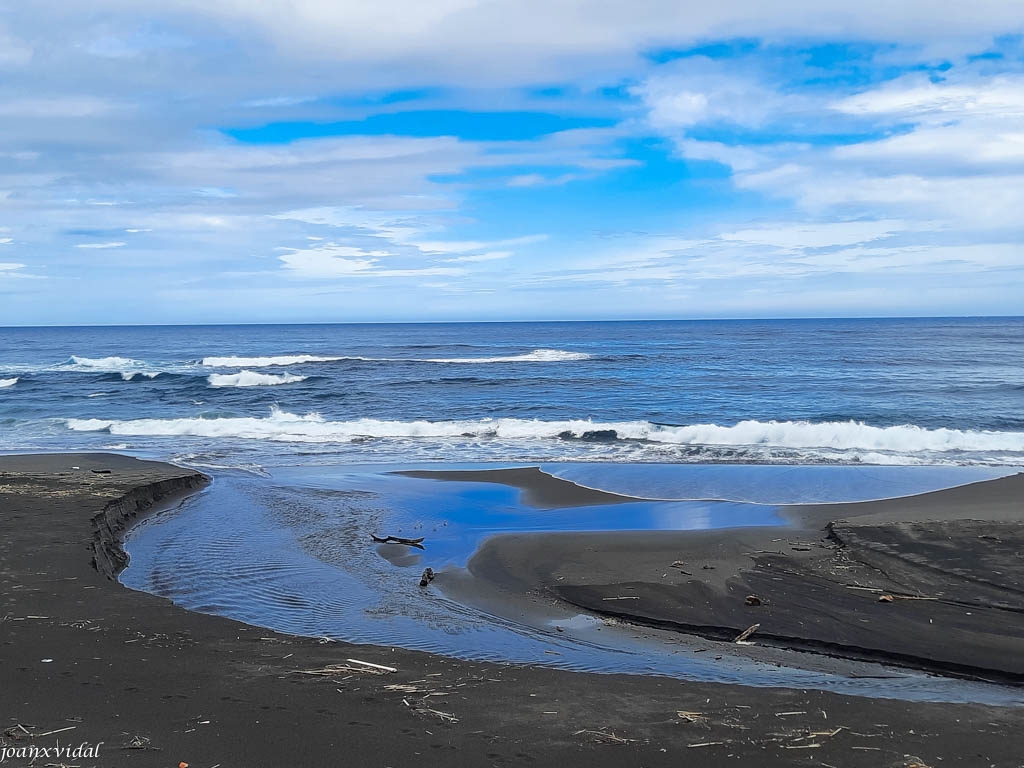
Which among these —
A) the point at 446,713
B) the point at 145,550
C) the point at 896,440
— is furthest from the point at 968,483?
the point at 145,550

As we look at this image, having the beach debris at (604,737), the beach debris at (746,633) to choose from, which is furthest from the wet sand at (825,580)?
the beach debris at (604,737)

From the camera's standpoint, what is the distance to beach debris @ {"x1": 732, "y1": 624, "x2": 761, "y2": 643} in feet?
22.2

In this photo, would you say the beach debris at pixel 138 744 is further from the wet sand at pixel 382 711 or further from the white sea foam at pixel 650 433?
the white sea foam at pixel 650 433

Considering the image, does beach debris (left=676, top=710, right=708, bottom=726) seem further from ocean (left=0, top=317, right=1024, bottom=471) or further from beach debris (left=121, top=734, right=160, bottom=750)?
ocean (left=0, top=317, right=1024, bottom=471)

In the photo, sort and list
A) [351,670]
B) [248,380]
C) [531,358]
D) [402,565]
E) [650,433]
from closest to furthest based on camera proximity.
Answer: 1. [351,670]
2. [402,565]
3. [650,433]
4. [248,380]
5. [531,358]

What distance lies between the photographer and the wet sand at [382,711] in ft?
14.1

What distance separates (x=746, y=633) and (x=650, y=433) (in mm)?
14573

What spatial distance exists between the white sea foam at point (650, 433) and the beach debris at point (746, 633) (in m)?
11.7

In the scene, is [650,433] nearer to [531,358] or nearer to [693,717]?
[693,717]

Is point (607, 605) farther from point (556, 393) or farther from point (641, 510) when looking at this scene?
point (556, 393)

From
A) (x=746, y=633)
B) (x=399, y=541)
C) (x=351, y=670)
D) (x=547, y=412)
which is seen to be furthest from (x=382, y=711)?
(x=547, y=412)

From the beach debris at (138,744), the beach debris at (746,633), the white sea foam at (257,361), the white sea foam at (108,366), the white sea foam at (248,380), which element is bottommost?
the beach debris at (746,633)

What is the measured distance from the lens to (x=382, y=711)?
480 cm

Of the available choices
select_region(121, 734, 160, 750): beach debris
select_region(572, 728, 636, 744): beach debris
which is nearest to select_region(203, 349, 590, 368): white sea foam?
select_region(572, 728, 636, 744): beach debris
